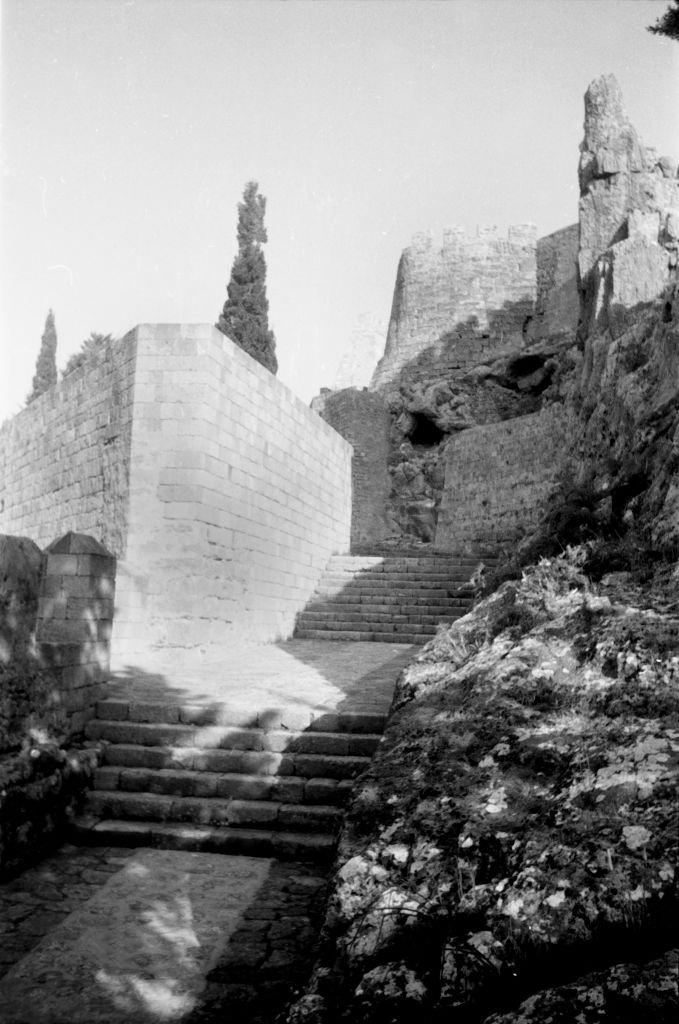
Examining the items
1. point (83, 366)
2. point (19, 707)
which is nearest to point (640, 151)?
point (83, 366)

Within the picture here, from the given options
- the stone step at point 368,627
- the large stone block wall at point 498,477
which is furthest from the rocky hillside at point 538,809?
the large stone block wall at point 498,477

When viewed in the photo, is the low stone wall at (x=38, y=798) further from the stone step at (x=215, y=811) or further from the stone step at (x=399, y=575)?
the stone step at (x=399, y=575)

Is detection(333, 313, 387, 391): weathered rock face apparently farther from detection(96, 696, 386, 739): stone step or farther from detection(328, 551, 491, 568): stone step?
detection(96, 696, 386, 739): stone step

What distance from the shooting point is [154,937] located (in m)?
3.23

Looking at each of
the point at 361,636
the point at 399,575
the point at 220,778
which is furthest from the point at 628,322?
the point at 220,778

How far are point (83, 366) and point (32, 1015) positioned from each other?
8.94 m

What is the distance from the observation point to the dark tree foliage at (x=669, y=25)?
6.94 meters

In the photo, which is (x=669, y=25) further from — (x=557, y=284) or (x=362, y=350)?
(x=362, y=350)

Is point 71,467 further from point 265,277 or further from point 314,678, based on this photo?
point 265,277

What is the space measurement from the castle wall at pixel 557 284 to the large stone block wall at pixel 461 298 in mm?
551

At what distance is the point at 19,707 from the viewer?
4.59m

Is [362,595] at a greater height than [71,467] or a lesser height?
lesser

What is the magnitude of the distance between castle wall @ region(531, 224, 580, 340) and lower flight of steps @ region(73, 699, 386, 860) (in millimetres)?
27007

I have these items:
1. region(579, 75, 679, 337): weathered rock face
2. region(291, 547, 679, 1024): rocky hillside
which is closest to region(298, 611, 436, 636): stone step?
region(291, 547, 679, 1024): rocky hillside
